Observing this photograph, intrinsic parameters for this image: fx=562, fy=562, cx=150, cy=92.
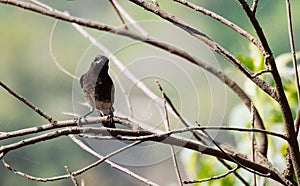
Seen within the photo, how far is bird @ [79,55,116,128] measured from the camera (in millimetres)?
541

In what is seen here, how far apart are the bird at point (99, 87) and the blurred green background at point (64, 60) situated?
16mm

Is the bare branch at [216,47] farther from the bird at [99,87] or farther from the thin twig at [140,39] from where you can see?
the bird at [99,87]

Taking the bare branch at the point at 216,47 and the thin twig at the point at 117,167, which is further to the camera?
the thin twig at the point at 117,167

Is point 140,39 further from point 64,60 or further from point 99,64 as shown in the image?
point 64,60

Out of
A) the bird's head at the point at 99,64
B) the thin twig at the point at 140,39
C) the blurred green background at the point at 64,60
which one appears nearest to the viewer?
the thin twig at the point at 140,39

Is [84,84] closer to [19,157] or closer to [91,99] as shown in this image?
[91,99]

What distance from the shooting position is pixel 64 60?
1.03m

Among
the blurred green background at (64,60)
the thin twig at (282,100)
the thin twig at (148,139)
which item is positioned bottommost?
the thin twig at (148,139)

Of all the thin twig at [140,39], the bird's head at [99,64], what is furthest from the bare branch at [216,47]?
the bird's head at [99,64]

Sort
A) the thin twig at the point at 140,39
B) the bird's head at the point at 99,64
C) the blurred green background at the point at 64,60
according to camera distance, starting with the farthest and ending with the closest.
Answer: the blurred green background at the point at 64,60
the bird's head at the point at 99,64
the thin twig at the point at 140,39

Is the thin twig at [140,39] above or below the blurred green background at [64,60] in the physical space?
below

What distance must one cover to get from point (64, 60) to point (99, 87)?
18.4 inches

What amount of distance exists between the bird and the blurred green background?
2 cm

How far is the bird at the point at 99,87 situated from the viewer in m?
0.54
